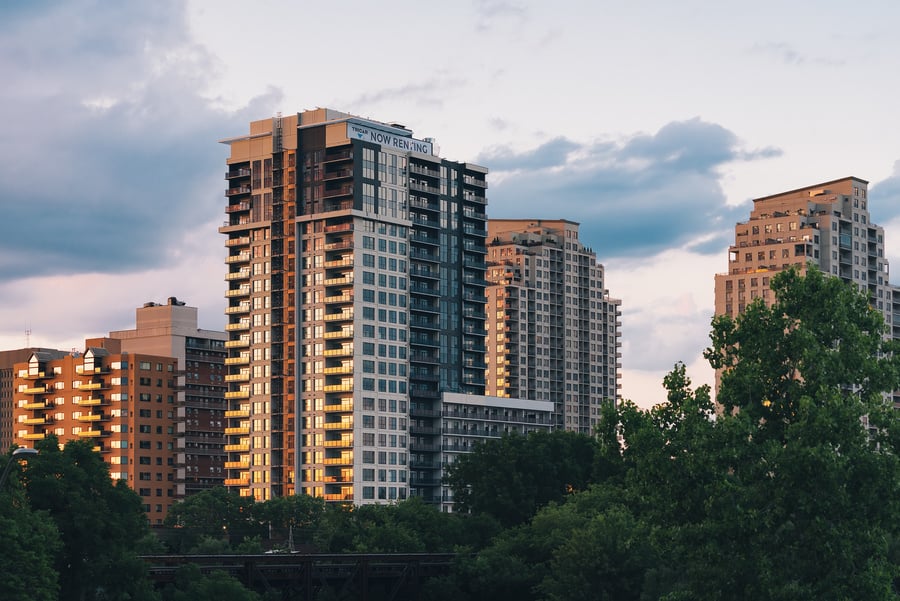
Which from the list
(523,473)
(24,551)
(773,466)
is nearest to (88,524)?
(24,551)

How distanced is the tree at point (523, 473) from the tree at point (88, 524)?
75.5 m

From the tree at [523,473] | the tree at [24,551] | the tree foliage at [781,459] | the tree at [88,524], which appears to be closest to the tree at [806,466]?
the tree foliage at [781,459]

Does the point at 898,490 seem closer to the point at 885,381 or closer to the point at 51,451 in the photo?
the point at 885,381

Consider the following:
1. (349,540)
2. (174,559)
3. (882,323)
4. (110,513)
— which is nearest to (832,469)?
(882,323)

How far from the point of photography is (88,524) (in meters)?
114

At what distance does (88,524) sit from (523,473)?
281 ft

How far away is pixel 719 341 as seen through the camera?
8912cm

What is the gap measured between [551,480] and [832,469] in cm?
11298

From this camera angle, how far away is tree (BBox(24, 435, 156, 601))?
11388cm

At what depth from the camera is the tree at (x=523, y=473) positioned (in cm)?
18775

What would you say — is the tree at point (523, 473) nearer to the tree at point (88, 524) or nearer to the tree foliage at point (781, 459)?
the tree at point (88, 524)

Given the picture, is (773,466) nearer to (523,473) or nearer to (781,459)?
(781,459)

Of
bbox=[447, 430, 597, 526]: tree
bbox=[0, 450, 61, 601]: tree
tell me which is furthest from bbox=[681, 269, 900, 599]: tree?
bbox=[447, 430, 597, 526]: tree

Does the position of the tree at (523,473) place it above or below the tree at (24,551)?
above
